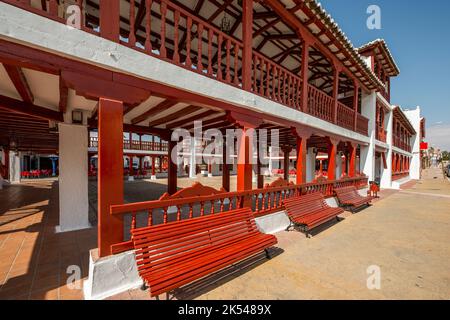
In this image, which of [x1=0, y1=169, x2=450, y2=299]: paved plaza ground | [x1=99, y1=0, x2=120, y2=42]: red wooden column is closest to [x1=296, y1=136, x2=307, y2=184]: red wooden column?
[x1=0, y1=169, x2=450, y2=299]: paved plaza ground

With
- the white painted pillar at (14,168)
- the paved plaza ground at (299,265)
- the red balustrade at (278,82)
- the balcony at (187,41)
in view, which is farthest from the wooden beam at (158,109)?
the white painted pillar at (14,168)

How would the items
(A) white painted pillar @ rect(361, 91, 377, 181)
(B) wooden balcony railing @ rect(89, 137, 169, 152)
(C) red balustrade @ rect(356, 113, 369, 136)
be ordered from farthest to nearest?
1. (B) wooden balcony railing @ rect(89, 137, 169, 152)
2. (A) white painted pillar @ rect(361, 91, 377, 181)
3. (C) red balustrade @ rect(356, 113, 369, 136)

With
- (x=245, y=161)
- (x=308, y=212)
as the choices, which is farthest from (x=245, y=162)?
(x=308, y=212)

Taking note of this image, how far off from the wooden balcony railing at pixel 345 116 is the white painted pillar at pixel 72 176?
9.10 m

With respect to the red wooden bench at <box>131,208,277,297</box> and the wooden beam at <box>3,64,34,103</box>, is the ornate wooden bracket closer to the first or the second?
the red wooden bench at <box>131,208,277,297</box>

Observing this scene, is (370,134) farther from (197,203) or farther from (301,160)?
(197,203)

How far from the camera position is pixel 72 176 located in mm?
4883

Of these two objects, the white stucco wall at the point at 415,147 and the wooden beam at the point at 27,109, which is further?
the white stucco wall at the point at 415,147

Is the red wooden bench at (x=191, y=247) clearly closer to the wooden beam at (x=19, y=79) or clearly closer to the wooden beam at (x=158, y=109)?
the wooden beam at (x=158, y=109)

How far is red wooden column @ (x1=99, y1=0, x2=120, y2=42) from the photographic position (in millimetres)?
2631

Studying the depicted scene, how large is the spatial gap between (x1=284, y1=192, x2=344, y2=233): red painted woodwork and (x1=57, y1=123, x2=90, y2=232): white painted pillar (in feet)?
17.1

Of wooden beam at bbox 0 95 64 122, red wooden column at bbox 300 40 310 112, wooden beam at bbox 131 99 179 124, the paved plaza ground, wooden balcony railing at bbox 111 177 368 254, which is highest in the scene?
red wooden column at bbox 300 40 310 112

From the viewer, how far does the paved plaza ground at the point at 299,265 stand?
273 cm

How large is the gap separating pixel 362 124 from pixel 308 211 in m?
7.78
